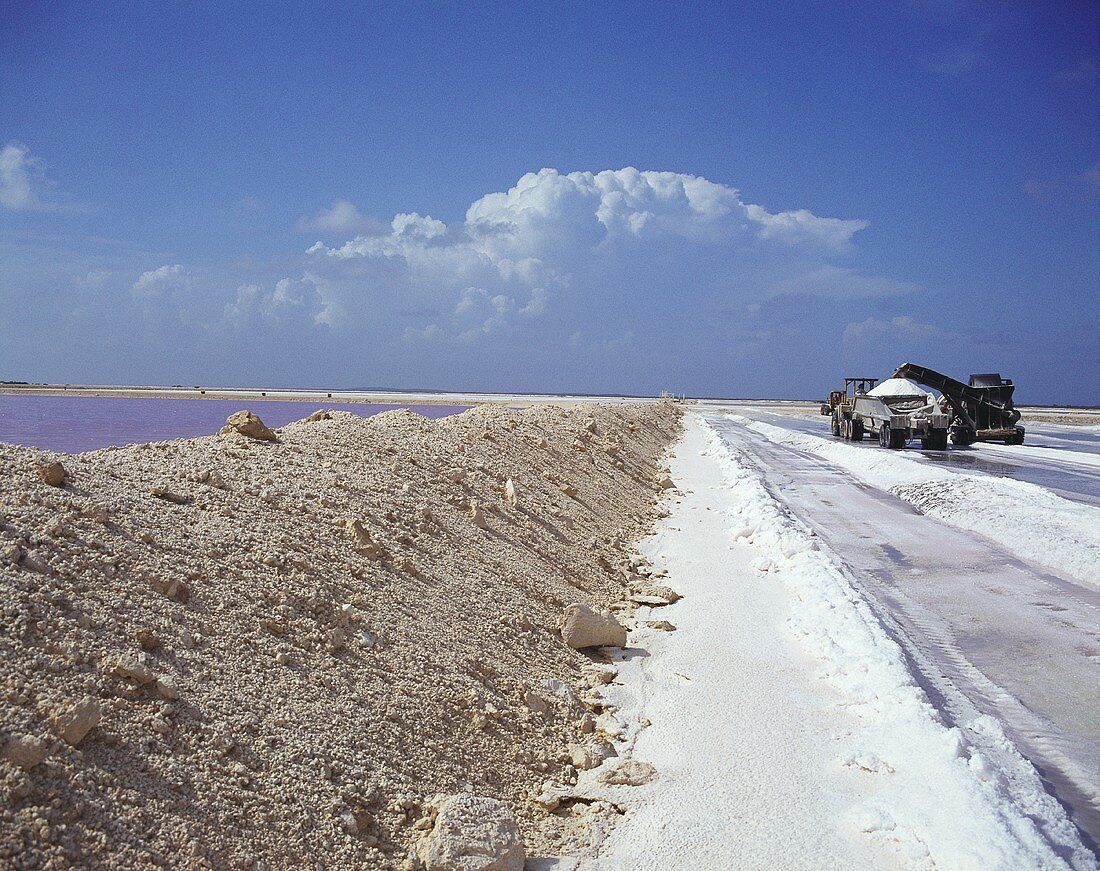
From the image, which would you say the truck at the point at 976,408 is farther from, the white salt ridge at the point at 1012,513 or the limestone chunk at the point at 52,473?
the limestone chunk at the point at 52,473

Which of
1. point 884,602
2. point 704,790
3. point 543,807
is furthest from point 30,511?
point 884,602

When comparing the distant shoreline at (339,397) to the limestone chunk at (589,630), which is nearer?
the limestone chunk at (589,630)

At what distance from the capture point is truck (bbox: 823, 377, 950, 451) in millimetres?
25234

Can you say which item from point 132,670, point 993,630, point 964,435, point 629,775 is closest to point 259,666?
point 132,670

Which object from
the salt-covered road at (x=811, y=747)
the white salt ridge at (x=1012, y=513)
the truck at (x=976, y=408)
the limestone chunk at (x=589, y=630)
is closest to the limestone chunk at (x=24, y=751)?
the salt-covered road at (x=811, y=747)

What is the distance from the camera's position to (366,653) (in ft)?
13.6

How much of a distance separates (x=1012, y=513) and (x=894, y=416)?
14.5 metres

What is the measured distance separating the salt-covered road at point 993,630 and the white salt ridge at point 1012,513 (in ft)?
1.02

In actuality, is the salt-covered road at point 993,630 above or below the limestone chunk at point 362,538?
below

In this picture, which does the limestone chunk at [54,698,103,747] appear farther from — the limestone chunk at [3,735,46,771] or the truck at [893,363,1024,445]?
the truck at [893,363,1024,445]

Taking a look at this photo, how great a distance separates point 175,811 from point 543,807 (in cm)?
166

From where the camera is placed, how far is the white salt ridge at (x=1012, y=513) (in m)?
9.09

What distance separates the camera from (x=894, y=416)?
986 inches

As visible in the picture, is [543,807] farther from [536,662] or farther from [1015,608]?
[1015,608]
